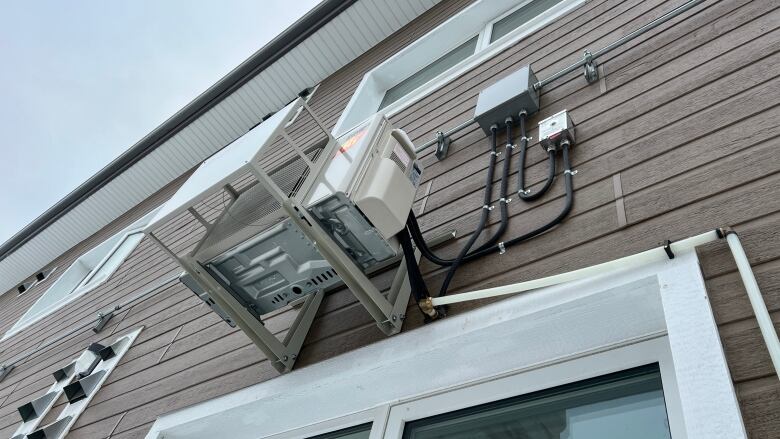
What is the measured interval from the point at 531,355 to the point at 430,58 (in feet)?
11.3

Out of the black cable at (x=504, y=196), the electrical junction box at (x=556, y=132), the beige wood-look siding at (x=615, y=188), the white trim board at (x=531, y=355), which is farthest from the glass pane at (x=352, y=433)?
the electrical junction box at (x=556, y=132)

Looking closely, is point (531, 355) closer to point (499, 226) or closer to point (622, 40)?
point (499, 226)

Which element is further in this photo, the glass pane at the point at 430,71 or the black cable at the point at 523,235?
the glass pane at the point at 430,71

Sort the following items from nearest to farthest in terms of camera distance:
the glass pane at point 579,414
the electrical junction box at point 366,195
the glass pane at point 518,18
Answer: the glass pane at point 579,414
the electrical junction box at point 366,195
the glass pane at point 518,18

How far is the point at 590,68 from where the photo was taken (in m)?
2.28

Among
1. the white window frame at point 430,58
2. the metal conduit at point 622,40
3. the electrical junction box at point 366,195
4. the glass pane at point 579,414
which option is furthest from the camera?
the white window frame at point 430,58

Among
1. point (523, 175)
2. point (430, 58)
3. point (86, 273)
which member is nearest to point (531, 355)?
point (523, 175)

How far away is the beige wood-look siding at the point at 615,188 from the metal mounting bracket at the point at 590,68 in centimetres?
3

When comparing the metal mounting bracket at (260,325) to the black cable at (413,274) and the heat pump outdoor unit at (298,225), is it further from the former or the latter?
the black cable at (413,274)

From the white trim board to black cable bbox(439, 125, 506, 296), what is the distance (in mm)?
183

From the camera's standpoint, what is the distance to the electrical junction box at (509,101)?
2.29 metres

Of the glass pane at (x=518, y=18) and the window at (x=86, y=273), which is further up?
the window at (x=86, y=273)

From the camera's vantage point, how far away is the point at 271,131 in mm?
1836

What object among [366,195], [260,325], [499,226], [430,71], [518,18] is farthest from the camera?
[430,71]
